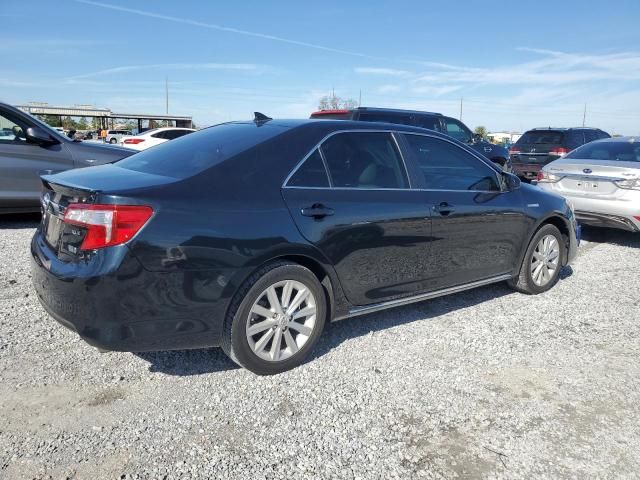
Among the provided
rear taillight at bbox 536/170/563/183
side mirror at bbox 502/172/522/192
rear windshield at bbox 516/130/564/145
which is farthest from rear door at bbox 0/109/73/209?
rear windshield at bbox 516/130/564/145

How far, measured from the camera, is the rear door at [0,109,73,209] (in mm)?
6605

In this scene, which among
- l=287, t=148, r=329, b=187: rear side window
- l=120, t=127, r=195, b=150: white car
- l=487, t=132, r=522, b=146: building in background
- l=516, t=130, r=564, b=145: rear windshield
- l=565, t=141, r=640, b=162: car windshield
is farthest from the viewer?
l=487, t=132, r=522, b=146: building in background

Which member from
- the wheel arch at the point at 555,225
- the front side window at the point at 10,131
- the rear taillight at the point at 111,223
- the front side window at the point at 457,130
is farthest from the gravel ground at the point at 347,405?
the front side window at the point at 457,130

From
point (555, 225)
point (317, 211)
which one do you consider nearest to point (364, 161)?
point (317, 211)

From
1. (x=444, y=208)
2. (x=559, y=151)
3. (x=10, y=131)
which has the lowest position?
(x=444, y=208)

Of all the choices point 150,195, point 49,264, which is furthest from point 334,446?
point 49,264

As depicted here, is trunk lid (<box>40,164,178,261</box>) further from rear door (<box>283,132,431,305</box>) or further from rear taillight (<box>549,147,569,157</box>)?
rear taillight (<box>549,147,569,157</box>)

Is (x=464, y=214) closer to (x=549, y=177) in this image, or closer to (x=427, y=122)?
(x=549, y=177)

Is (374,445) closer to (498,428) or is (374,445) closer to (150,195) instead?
(498,428)

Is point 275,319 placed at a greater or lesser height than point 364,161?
lesser

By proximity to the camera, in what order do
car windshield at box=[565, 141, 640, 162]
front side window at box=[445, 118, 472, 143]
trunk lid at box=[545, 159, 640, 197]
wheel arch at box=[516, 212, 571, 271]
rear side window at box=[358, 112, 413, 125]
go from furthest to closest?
Answer: front side window at box=[445, 118, 472, 143] → rear side window at box=[358, 112, 413, 125] → car windshield at box=[565, 141, 640, 162] → trunk lid at box=[545, 159, 640, 197] → wheel arch at box=[516, 212, 571, 271]

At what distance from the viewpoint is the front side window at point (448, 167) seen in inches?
157

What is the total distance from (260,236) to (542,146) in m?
11.6

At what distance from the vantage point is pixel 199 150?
3414mm
